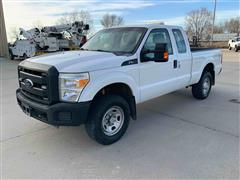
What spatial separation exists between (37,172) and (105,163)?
0.91 metres

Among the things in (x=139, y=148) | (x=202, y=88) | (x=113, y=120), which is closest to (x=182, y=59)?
(x=202, y=88)

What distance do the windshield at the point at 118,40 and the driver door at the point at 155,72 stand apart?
0.21 metres

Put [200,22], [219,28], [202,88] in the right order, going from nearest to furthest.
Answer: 1. [202,88]
2. [200,22]
3. [219,28]

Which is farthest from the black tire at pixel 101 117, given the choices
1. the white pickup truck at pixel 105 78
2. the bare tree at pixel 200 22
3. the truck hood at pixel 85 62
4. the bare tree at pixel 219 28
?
the bare tree at pixel 219 28

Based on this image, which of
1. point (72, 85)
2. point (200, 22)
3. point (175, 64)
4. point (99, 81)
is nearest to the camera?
point (72, 85)

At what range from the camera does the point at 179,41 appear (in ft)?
17.2

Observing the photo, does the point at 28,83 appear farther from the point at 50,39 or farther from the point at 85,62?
the point at 50,39

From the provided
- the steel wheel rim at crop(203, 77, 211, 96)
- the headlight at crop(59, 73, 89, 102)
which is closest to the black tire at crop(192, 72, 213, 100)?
the steel wheel rim at crop(203, 77, 211, 96)

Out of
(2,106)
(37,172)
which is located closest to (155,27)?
(37,172)

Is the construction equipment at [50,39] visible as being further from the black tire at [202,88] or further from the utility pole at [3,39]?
the black tire at [202,88]

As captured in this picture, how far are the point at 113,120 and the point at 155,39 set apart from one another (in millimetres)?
1846

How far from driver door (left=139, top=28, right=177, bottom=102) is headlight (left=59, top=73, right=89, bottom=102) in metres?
1.27

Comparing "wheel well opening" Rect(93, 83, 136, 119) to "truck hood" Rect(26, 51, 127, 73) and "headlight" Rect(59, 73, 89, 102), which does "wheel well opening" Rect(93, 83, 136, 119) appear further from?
"headlight" Rect(59, 73, 89, 102)

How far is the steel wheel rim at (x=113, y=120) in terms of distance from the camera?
379cm
